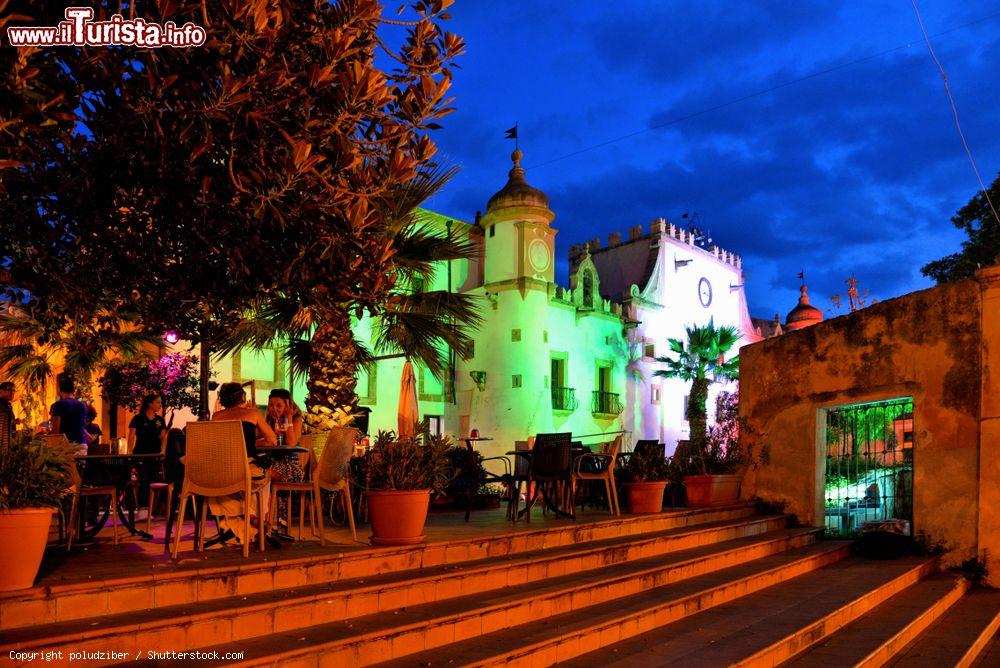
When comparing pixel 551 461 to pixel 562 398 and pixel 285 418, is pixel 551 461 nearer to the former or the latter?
pixel 285 418

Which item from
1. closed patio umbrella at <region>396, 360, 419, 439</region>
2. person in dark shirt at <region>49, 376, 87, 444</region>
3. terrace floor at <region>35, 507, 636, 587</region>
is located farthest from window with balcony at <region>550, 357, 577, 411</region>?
person in dark shirt at <region>49, 376, 87, 444</region>

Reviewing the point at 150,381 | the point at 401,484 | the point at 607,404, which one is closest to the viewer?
the point at 401,484

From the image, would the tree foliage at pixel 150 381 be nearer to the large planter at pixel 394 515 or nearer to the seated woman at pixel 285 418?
the seated woman at pixel 285 418

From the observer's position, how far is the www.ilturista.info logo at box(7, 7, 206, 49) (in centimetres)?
445

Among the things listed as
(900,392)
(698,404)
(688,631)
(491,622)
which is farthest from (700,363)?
(491,622)

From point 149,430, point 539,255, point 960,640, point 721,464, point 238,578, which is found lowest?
point 960,640

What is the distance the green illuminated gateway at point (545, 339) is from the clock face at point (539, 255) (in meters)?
0.03

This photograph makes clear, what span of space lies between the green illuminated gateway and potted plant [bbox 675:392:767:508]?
11.5 meters

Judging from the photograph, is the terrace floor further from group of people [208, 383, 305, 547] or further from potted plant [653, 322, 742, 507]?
potted plant [653, 322, 742, 507]

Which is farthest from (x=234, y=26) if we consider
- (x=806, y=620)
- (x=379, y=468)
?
(x=806, y=620)

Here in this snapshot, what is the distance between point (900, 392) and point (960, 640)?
370cm

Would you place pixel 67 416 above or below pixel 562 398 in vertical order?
below

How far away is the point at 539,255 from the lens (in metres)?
26.1

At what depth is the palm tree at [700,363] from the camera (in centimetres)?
3014
